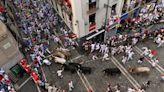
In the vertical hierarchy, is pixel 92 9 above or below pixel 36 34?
below

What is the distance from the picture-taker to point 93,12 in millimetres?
19203

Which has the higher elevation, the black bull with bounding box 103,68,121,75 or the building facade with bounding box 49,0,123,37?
the building facade with bounding box 49,0,123,37

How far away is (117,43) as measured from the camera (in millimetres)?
23031

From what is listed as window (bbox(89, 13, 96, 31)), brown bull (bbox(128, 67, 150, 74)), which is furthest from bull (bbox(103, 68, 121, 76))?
window (bbox(89, 13, 96, 31))

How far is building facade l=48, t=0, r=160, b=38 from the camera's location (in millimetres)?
18234

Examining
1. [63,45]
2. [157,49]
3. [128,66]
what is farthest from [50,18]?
[157,49]

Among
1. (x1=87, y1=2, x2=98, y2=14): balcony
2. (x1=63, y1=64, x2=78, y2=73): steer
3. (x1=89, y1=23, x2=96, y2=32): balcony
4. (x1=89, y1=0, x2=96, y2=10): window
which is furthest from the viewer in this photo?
(x1=89, y1=23, x2=96, y2=32): balcony

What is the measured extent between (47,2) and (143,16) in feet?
46.3

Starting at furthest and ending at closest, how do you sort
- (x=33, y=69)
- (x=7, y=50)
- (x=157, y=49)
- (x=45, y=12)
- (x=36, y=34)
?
(x=45, y=12), (x=36, y=34), (x=157, y=49), (x=33, y=69), (x=7, y=50)

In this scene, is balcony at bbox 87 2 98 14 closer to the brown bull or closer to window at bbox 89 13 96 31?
window at bbox 89 13 96 31

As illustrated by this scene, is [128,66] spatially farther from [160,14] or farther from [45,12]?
[45,12]

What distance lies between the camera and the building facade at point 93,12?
18234 millimetres

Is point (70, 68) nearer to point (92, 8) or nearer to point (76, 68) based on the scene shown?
point (76, 68)

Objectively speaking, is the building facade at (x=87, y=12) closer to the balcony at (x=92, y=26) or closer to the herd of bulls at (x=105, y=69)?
the balcony at (x=92, y=26)
